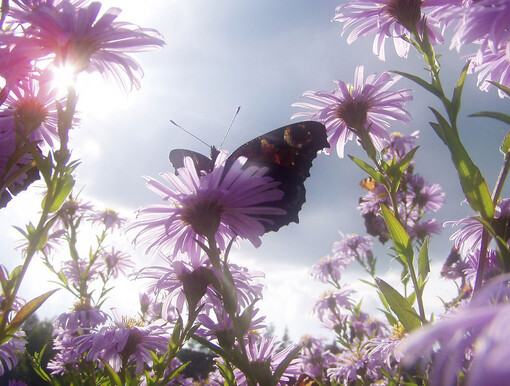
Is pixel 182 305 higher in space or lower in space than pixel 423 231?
lower

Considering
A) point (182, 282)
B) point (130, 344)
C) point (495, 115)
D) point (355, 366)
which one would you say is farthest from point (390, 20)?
point (355, 366)

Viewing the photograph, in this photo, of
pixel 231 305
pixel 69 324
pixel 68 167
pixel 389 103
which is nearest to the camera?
pixel 231 305

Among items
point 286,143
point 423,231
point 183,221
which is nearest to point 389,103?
point 286,143

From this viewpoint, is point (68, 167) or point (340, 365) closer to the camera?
point (68, 167)

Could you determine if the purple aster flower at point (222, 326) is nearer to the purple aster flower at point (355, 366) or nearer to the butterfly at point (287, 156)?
the butterfly at point (287, 156)

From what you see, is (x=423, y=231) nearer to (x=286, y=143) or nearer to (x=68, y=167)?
(x=286, y=143)

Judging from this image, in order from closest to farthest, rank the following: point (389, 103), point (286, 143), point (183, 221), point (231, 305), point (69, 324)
A: point (231, 305) → point (183, 221) → point (286, 143) → point (389, 103) → point (69, 324)
